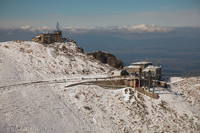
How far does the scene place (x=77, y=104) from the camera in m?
53.6

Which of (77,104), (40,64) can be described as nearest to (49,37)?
(40,64)

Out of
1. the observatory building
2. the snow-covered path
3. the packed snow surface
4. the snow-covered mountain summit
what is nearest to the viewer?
the snow-covered path

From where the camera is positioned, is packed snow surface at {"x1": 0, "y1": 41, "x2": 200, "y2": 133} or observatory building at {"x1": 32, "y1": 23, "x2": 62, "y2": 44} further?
observatory building at {"x1": 32, "y1": 23, "x2": 62, "y2": 44}

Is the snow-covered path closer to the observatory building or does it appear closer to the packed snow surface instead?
the packed snow surface

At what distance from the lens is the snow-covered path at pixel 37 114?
40.7 m

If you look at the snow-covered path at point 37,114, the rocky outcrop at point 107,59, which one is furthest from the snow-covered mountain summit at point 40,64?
the rocky outcrop at point 107,59

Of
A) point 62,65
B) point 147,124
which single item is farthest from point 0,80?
point 147,124

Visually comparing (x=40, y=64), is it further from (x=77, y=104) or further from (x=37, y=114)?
(x=37, y=114)

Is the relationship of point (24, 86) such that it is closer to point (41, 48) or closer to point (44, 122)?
point (44, 122)

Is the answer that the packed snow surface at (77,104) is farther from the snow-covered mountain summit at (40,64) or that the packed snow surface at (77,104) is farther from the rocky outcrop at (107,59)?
the rocky outcrop at (107,59)

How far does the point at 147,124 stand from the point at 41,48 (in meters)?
58.2

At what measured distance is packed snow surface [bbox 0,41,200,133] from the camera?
44500 millimetres

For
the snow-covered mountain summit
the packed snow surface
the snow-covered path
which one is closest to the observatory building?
the snow-covered mountain summit

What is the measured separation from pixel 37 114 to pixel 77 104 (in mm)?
11141
